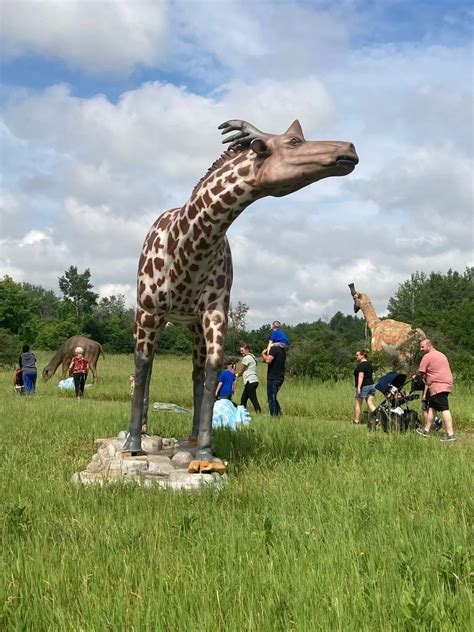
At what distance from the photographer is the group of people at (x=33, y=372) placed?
606 inches

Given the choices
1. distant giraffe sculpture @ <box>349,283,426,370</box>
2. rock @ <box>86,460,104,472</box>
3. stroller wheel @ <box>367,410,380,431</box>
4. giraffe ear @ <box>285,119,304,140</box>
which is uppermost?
giraffe ear @ <box>285,119,304,140</box>

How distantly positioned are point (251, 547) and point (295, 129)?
3470 mm

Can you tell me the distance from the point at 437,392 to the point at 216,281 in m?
4.94

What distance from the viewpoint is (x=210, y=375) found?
552 cm

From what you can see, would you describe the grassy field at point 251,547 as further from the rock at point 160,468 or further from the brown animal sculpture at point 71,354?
the brown animal sculpture at point 71,354

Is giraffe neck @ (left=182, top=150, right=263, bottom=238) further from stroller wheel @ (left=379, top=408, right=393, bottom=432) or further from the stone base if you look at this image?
stroller wheel @ (left=379, top=408, right=393, bottom=432)

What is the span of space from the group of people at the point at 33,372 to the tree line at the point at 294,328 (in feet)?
22.4

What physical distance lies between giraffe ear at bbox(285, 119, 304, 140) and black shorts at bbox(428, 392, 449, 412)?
5.57 meters

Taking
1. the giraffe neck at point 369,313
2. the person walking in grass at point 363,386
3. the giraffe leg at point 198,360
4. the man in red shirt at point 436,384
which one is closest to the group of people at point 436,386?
the man in red shirt at point 436,384

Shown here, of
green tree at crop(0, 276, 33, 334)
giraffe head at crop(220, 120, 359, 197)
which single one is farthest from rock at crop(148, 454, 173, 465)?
green tree at crop(0, 276, 33, 334)

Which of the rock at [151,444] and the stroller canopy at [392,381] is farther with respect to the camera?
the stroller canopy at [392,381]

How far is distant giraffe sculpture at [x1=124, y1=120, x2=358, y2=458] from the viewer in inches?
197

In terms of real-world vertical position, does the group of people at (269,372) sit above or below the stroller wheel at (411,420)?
above

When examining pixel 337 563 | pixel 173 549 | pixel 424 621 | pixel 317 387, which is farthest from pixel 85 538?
pixel 317 387
